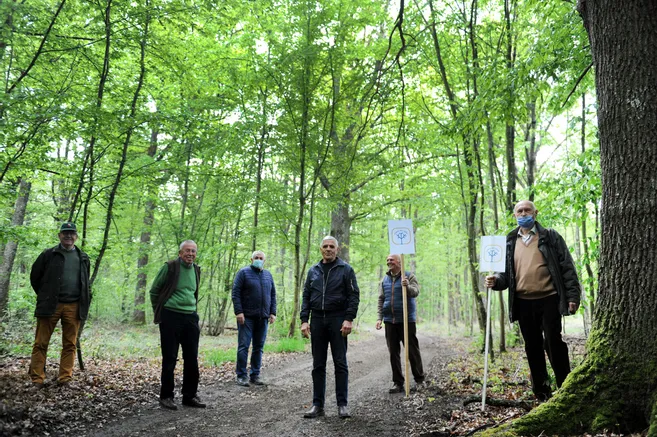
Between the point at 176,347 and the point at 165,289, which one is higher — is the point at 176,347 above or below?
below

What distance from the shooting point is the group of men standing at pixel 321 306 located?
182 inches

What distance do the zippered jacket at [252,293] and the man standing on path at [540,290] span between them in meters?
4.20

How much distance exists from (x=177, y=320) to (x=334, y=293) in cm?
225

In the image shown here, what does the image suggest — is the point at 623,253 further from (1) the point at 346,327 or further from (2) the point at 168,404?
(2) the point at 168,404

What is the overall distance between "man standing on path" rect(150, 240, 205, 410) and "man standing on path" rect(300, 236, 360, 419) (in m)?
1.66

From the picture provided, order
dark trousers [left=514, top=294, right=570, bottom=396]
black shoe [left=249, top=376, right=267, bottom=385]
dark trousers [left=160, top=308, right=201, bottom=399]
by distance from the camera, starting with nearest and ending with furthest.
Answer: dark trousers [left=514, top=294, right=570, bottom=396] < dark trousers [left=160, top=308, right=201, bottom=399] < black shoe [left=249, top=376, right=267, bottom=385]

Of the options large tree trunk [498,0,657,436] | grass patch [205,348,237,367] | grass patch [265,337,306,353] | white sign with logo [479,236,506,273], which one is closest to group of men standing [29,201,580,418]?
white sign with logo [479,236,506,273]

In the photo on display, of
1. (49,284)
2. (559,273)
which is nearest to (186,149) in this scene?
(49,284)

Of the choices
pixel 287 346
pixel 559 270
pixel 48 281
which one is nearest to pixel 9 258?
pixel 48 281

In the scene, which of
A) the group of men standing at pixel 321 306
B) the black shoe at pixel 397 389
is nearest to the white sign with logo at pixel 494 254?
the group of men standing at pixel 321 306

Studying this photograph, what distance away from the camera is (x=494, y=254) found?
512 cm

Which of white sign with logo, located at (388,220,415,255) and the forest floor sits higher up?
white sign with logo, located at (388,220,415,255)

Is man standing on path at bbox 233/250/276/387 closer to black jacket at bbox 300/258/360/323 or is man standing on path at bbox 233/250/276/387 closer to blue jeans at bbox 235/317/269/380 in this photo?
blue jeans at bbox 235/317/269/380

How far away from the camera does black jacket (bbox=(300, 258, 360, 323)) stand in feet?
17.6
